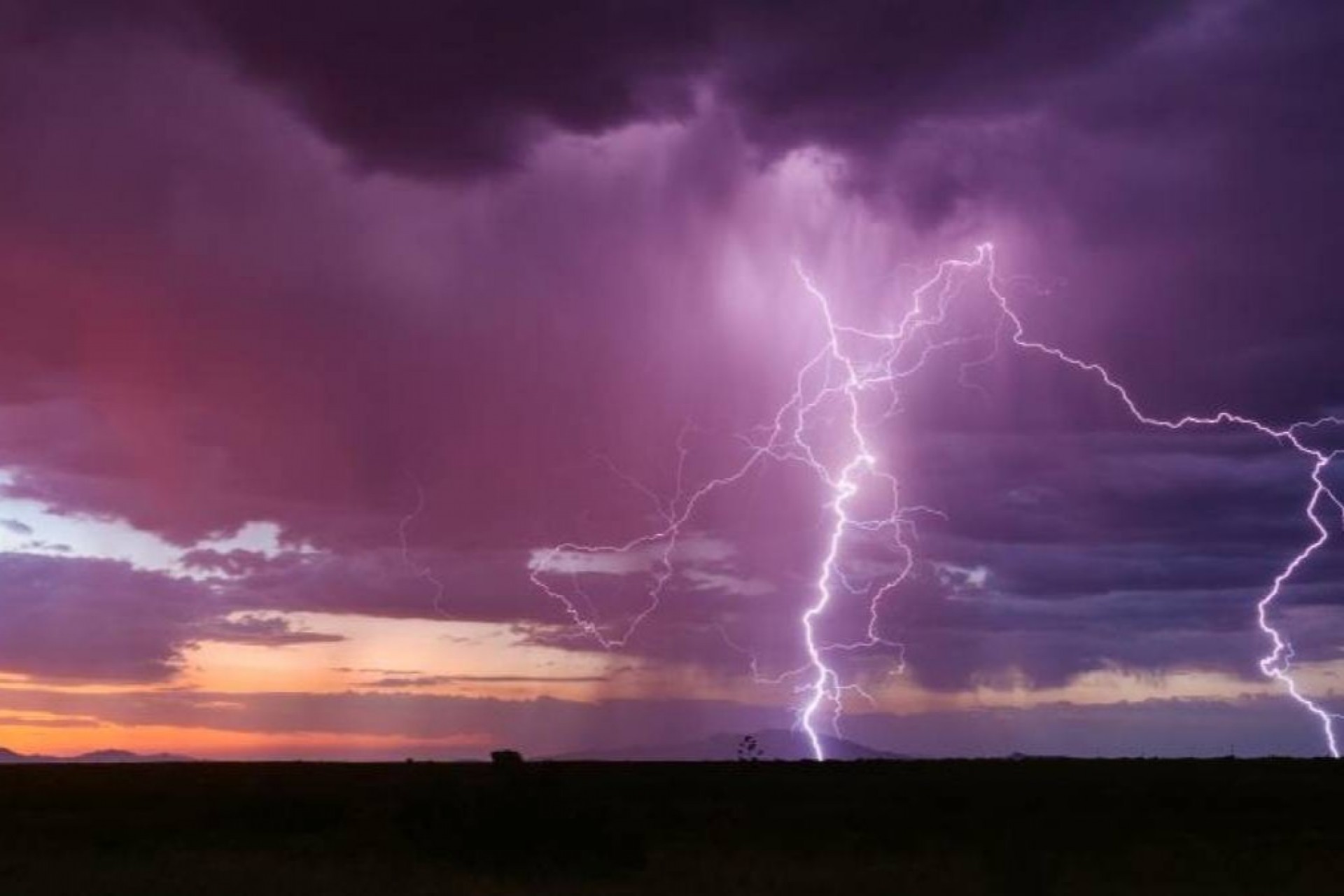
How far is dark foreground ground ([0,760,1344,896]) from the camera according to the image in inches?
1431

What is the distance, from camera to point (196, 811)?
53.3m

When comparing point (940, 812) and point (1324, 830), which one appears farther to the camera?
point (940, 812)

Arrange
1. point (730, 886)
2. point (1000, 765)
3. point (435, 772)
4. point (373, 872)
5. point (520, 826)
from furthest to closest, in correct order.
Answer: point (1000, 765)
point (435, 772)
point (520, 826)
point (373, 872)
point (730, 886)

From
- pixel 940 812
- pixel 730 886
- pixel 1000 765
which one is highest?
pixel 1000 765

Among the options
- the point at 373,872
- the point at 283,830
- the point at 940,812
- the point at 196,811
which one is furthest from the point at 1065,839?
the point at 196,811

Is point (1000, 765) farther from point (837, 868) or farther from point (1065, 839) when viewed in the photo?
point (837, 868)

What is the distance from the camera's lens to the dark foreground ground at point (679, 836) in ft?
119

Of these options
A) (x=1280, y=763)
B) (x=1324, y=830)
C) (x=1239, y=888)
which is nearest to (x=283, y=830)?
(x=1239, y=888)

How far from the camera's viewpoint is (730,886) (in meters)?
35.2

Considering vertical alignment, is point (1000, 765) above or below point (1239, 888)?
above

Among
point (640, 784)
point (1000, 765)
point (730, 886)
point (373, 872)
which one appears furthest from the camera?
point (1000, 765)

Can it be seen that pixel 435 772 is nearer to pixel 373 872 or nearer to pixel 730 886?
pixel 373 872

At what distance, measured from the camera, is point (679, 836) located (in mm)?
44344

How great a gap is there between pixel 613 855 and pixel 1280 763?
167 feet
